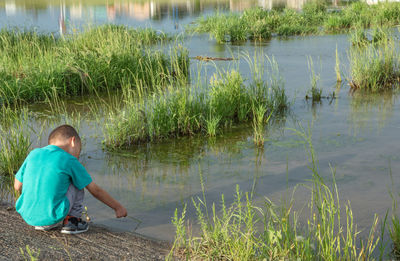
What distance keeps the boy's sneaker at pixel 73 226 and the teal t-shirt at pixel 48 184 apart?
0.26 feet

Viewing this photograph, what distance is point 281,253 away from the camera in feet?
10.5

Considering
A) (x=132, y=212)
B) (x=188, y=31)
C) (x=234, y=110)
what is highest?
(x=188, y=31)

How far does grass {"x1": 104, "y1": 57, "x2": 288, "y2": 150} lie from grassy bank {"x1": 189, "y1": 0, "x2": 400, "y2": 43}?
9.16 meters

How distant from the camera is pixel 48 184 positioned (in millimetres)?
3617

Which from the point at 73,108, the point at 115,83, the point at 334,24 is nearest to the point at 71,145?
the point at 73,108

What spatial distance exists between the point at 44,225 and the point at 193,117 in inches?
122

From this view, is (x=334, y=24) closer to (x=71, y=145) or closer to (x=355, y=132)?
(x=355, y=132)

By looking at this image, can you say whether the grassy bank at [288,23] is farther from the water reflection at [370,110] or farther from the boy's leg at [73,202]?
the boy's leg at [73,202]

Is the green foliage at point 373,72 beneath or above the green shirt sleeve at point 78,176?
above

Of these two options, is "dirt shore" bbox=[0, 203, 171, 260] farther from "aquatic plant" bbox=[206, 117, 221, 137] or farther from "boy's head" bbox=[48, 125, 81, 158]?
"aquatic plant" bbox=[206, 117, 221, 137]

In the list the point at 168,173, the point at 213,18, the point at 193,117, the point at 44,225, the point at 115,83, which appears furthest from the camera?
the point at 213,18

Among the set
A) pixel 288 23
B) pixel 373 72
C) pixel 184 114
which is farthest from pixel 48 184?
pixel 288 23

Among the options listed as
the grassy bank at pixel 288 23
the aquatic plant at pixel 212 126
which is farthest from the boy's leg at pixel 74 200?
the grassy bank at pixel 288 23

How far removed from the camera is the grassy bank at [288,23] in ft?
54.1
